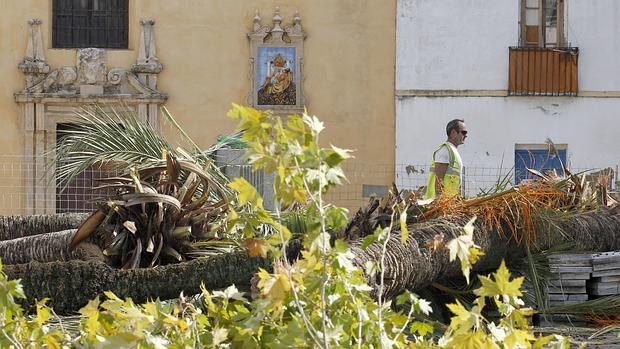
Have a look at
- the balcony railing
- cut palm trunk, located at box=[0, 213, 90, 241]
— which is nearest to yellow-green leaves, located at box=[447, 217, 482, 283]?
cut palm trunk, located at box=[0, 213, 90, 241]

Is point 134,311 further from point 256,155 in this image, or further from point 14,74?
point 14,74

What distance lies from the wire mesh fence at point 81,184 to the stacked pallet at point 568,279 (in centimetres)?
663

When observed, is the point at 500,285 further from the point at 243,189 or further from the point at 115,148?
the point at 115,148

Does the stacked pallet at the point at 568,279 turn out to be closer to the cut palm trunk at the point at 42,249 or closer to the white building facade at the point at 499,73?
the cut palm trunk at the point at 42,249

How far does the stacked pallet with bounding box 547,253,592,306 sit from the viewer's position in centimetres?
773

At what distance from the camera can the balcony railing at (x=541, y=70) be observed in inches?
871

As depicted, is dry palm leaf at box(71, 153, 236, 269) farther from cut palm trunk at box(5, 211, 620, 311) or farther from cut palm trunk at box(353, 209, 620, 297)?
cut palm trunk at box(353, 209, 620, 297)

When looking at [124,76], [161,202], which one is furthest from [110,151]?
[124,76]

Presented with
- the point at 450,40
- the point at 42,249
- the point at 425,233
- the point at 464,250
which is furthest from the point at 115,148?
the point at 450,40

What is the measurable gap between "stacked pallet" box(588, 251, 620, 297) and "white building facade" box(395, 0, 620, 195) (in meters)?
14.1

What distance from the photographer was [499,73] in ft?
72.8

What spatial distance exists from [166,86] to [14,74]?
239 centimetres

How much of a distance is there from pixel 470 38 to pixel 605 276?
14.6 meters

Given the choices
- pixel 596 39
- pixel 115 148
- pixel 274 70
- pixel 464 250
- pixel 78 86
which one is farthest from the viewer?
pixel 596 39
